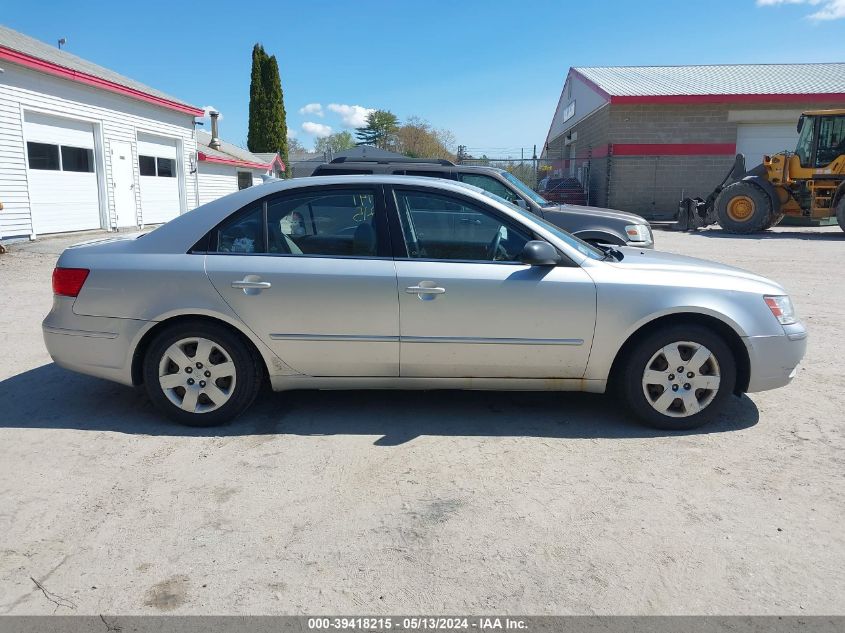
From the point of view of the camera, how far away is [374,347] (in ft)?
13.9

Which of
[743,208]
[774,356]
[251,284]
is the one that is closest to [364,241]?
[251,284]

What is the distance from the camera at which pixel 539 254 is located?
4.10m

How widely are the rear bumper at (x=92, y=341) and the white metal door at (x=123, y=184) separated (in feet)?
48.6

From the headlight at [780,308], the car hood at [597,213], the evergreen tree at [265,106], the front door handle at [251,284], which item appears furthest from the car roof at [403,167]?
the evergreen tree at [265,106]

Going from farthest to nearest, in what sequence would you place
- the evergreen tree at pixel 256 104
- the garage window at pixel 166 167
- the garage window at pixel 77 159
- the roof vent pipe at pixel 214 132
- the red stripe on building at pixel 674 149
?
the evergreen tree at pixel 256 104, the roof vent pipe at pixel 214 132, the red stripe on building at pixel 674 149, the garage window at pixel 166 167, the garage window at pixel 77 159

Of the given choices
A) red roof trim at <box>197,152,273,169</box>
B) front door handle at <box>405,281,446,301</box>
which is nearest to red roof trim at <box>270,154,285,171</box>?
red roof trim at <box>197,152,273,169</box>

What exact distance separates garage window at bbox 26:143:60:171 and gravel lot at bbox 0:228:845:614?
11624 mm

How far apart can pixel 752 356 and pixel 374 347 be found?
2.40 metres

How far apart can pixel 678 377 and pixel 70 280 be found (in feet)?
13.1

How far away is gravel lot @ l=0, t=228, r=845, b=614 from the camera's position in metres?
2.67

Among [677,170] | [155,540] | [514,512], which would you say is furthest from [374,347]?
[677,170]

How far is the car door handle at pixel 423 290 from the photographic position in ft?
13.6

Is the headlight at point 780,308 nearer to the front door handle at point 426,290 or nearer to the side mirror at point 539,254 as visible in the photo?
the side mirror at point 539,254

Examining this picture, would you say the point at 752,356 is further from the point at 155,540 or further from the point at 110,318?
the point at 110,318
